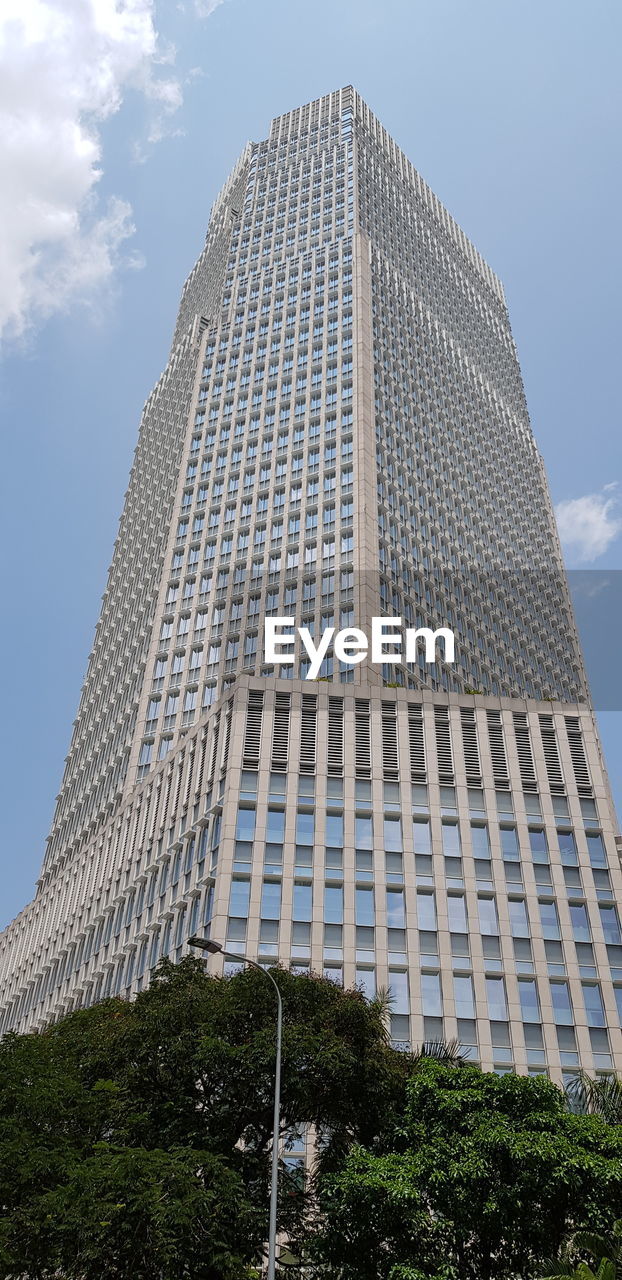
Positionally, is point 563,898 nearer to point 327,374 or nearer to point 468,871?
point 468,871

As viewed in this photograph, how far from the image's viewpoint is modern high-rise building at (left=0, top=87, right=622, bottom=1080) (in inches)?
2109

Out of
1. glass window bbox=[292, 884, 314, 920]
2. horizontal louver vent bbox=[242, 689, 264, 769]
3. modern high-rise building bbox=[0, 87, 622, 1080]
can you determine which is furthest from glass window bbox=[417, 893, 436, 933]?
horizontal louver vent bbox=[242, 689, 264, 769]

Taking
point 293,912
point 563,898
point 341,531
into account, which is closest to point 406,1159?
point 293,912

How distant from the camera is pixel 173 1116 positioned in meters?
32.3

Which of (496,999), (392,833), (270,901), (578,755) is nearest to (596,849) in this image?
(578,755)

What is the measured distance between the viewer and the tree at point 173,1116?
26672 millimetres

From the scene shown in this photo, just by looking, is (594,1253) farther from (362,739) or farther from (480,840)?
(362,739)

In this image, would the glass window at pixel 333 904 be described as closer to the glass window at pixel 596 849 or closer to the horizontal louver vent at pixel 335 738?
the horizontal louver vent at pixel 335 738

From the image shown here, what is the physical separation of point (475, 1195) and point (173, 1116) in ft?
31.3

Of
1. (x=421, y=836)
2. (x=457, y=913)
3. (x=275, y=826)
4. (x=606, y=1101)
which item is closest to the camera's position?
(x=606, y=1101)

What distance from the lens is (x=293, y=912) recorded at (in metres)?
53.3

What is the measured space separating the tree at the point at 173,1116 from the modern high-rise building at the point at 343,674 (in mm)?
17836

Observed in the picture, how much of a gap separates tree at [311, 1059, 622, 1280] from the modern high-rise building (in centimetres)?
2126

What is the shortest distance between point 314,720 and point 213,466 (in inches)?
1721
